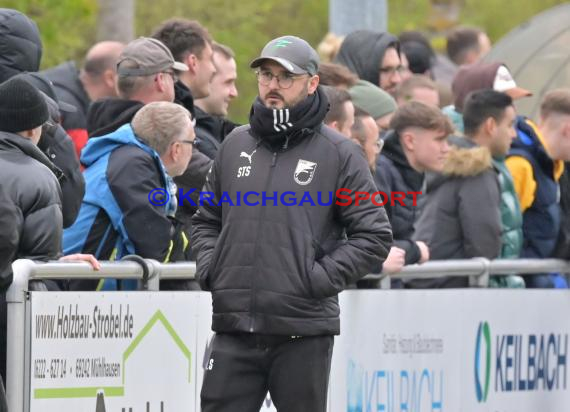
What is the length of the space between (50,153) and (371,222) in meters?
2.07

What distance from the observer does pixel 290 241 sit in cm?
766

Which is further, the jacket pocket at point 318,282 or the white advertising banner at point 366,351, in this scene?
the white advertising banner at point 366,351

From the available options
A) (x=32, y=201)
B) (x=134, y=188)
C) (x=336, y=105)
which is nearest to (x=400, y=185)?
(x=336, y=105)

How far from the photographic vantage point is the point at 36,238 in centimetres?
800

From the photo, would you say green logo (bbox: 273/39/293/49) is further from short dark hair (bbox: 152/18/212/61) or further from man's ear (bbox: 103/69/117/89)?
man's ear (bbox: 103/69/117/89)

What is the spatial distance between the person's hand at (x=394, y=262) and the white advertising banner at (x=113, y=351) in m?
1.38

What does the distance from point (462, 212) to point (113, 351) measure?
3176mm

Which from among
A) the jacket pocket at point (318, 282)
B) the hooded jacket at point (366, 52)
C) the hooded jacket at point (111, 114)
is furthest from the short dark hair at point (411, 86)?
the jacket pocket at point (318, 282)

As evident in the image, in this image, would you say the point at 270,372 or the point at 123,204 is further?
the point at 123,204

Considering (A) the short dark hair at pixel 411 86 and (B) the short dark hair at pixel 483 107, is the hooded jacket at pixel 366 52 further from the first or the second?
(B) the short dark hair at pixel 483 107

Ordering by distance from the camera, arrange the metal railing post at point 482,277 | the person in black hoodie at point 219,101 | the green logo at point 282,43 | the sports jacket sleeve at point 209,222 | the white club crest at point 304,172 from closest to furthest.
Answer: the white club crest at point 304,172
the green logo at point 282,43
the sports jacket sleeve at point 209,222
the person in black hoodie at point 219,101
the metal railing post at point 482,277

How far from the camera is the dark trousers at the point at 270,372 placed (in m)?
7.69

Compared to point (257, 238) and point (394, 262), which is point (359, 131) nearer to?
point (394, 262)

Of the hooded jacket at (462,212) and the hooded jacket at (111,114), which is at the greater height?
the hooded jacket at (111,114)
